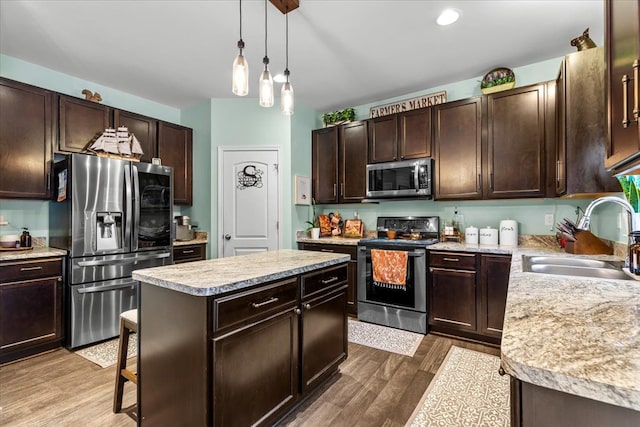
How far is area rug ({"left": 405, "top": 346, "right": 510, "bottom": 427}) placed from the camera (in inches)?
71.3

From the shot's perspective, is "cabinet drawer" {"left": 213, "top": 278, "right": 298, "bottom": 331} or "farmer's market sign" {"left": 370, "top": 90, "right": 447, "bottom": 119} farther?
"farmer's market sign" {"left": 370, "top": 90, "right": 447, "bottom": 119}

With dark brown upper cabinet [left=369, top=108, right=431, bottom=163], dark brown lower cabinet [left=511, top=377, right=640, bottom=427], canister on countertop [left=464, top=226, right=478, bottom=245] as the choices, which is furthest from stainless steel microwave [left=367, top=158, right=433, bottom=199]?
dark brown lower cabinet [left=511, top=377, right=640, bottom=427]

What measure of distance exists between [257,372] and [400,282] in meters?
2.00

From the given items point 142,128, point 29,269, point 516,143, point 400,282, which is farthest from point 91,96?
point 516,143

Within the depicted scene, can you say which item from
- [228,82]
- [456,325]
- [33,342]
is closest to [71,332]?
[33,342]

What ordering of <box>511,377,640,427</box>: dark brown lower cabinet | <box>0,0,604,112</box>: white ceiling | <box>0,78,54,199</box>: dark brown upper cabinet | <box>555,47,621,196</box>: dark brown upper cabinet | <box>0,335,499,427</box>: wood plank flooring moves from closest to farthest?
<box>511,377,640,427</box>: dark brown lower cabinet → <box>0,335,499,427</box>: wood plank flooring → <box>555,47,621,196</box>: dark brown upper cabinet → <box>0,0,604,112</box>: white ceiling → <box>0,78,54,199</box>: dark brown upper cabinet

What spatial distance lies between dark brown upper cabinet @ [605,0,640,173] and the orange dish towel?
2.15 meters

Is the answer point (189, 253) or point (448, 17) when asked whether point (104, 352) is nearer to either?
point (189, 253)

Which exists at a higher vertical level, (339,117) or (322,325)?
(339,117)

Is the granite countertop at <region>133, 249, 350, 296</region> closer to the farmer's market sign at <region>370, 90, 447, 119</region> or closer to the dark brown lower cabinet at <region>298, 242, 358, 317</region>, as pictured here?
the dark brown lower cabinet at <region>298, 242, 358, 317</region>

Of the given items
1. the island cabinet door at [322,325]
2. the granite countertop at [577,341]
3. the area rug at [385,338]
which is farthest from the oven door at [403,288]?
the granite countertop at [577,341]

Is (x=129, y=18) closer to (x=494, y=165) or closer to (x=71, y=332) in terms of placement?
(x=71, y=332)

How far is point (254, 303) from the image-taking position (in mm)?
1528

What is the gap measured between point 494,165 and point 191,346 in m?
3.10
